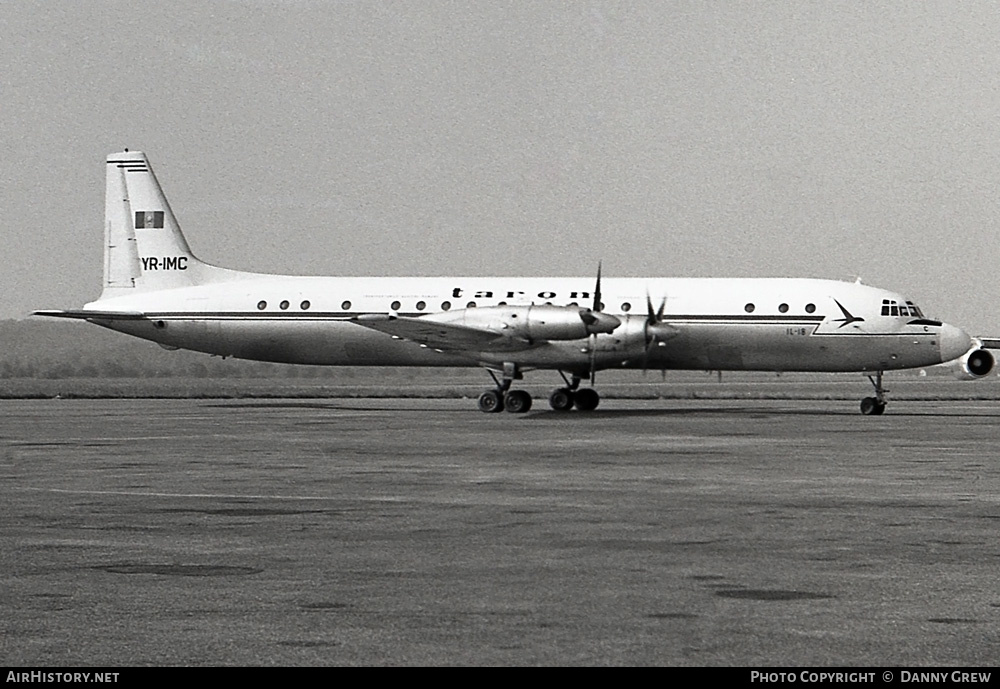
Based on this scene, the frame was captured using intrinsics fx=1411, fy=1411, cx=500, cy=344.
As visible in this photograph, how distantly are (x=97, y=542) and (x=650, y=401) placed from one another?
141 feet

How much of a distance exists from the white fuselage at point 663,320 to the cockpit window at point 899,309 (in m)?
0.05

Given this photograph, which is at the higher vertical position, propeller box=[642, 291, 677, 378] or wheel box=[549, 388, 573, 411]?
propeller box=[642, 291, 677, 378]

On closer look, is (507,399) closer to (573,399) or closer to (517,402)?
(517,402)

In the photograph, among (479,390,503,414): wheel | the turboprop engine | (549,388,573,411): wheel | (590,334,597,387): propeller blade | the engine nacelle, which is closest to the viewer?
the turboprop engine

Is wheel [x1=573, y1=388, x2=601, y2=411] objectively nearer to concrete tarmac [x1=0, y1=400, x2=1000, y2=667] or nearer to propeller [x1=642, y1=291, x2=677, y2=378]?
propeller [x1=642, y1=291, x2=677, y2=378]

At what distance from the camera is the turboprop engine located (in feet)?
135

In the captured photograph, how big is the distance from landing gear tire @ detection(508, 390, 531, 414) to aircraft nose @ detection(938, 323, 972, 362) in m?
12.9

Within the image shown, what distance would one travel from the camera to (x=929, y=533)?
48.6 ft

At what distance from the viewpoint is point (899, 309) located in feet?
145

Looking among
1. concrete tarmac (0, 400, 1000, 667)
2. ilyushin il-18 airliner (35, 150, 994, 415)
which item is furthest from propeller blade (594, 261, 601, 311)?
concrete tarmac (0, 400, 1000, 667)
